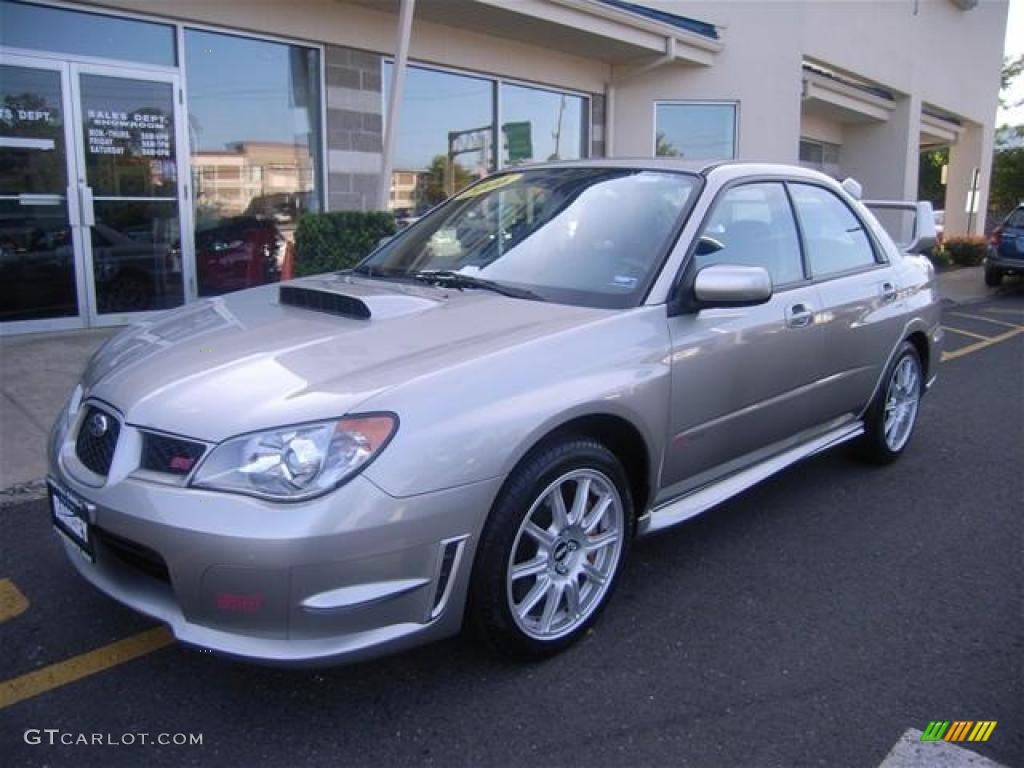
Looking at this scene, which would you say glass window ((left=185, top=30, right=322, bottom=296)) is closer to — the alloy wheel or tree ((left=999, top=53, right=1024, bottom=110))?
the alloy wheel

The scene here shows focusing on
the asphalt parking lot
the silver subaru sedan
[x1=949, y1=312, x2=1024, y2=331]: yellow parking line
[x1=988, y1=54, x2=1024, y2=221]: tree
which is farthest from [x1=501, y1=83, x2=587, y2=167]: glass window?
[x1=988, y1=54, x2=1024, y2=221]: tree

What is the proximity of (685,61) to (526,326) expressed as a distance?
1094cm

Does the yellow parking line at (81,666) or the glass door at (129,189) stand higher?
the glass door at (129,189)

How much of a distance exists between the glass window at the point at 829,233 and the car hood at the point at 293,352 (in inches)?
65.4

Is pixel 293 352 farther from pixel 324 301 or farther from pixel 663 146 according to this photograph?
pixel 663 146

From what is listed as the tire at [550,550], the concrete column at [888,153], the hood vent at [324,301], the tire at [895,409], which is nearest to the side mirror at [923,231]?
the tire at [895,409]

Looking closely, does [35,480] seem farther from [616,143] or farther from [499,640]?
[616,143]

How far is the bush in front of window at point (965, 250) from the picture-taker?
1948cm

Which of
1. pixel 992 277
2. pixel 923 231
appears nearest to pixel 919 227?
pixel 923 231

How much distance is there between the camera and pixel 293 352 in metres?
2.68

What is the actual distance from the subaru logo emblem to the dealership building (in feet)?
10.1

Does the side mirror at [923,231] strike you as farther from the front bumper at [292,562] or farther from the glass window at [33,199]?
the glass window at [33,199]

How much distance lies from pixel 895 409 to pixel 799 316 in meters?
1.53

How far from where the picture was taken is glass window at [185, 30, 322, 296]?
27.0ft
